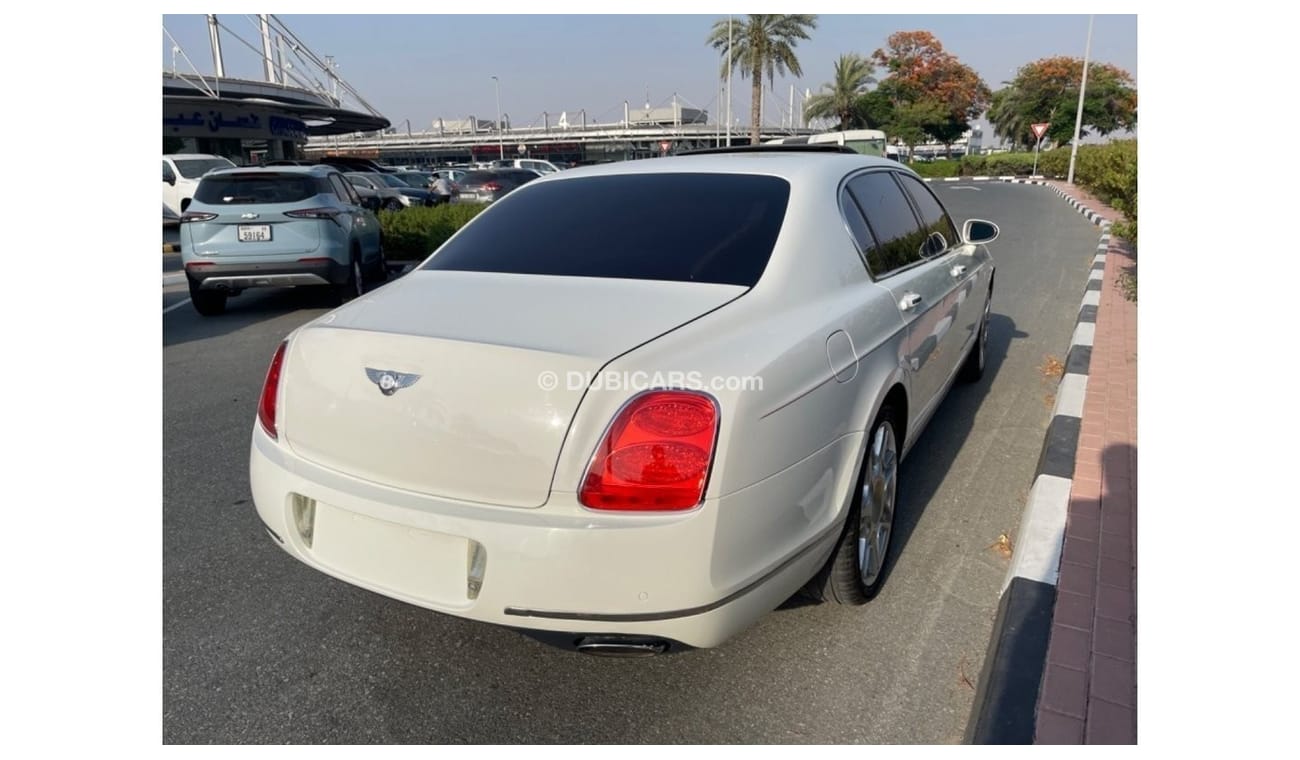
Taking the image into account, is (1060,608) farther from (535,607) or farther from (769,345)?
(535,607)

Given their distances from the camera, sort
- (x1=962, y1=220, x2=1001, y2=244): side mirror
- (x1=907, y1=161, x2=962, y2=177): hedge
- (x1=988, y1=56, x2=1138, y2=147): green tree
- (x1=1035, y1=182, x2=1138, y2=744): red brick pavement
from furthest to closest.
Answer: (x1=988, y1=56, x2=1138, y2=147): green tree → (x1=907, y1=161, x2=962, y2=177): hedge → (x1=962, y1=220, x2=1001, y2=244): side mirror → (x1=1035, y1=182, x2=1138, y2=744): red brick pavement

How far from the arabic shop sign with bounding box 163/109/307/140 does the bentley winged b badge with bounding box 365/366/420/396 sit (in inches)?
1354

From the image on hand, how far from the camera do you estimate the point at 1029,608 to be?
2.56 meters

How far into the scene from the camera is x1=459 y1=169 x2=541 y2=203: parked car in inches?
753

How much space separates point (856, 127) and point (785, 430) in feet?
192

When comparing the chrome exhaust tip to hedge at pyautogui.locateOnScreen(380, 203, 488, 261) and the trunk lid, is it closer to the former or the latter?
the trunk lid

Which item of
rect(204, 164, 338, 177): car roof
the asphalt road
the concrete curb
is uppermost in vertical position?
rect(204, 164, 338, 177): car roof

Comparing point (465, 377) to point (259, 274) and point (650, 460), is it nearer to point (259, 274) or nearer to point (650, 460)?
point (650, 460)

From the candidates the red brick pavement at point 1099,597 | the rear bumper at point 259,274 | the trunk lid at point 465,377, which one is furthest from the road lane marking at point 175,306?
the red brick pavement at point 1099,597

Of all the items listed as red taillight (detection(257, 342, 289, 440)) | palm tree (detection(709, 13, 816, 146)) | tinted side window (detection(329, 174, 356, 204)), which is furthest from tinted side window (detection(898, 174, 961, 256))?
palm tree (detection(709, 13, 816, 146))

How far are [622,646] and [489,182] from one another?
61.7 ft

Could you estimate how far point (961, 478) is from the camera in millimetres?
3799

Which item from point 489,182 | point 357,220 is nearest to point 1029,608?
point 357,220

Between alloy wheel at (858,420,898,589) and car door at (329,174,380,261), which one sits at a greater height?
car door at (329,174,380,261)
